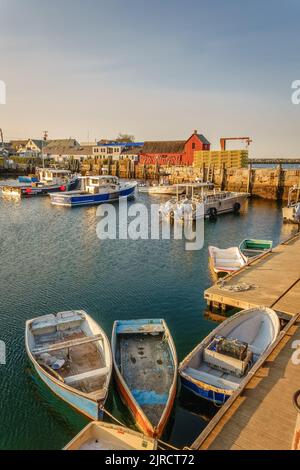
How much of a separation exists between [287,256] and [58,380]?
17051mm

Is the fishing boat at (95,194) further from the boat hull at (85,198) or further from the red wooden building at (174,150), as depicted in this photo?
the red wooden building at (174,150)

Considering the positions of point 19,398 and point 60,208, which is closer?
point 19,398

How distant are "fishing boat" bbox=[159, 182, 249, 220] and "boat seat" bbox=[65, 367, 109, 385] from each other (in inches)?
1047

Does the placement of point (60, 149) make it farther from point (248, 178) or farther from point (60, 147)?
point (248, 178)

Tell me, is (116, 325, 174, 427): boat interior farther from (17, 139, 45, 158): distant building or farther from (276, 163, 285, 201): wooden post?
(17, 139, 45, 158): distant building

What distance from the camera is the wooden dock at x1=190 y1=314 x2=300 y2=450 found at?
25.7ft

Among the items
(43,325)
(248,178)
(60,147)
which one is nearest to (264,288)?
(43,325)

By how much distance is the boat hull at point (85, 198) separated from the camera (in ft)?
158

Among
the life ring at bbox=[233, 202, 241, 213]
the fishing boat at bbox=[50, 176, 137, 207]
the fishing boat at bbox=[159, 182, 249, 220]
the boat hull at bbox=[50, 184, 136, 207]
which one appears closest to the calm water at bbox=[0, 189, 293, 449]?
the fishing boat at bbox=[159, 182, 249, 220]

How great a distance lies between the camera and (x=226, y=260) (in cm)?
2325
